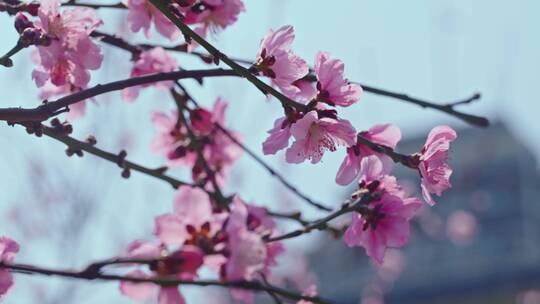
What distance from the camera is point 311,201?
6.16 ft

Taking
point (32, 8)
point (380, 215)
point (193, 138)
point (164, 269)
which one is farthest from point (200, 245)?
point (193, 138)

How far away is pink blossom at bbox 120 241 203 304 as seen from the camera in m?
1.40

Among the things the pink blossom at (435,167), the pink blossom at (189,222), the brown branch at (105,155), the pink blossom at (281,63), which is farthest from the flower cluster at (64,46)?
the pink blossom at (435,167)

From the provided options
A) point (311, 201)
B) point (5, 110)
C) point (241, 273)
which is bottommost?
point (241, 273)

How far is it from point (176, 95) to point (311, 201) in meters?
0.41

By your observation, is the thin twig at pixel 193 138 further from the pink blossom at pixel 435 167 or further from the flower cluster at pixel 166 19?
the pink blossom at pixel 435 167

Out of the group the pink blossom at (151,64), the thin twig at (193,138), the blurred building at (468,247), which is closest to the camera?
the pink blossom at (151,64)

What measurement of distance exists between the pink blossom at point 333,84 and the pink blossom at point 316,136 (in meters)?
0.04

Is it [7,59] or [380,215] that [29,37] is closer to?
[7,59]

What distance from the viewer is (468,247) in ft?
39.0

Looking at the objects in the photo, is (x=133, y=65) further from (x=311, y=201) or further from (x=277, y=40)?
(x=277, y=40)

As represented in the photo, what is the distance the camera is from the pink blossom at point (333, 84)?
139cm

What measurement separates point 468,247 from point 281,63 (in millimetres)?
10814

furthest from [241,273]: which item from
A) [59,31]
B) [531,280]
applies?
[531,280]
